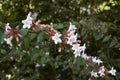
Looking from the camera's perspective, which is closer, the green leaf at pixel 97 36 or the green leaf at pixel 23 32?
the green leaf at pixel 23 32

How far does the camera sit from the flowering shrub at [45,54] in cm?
241

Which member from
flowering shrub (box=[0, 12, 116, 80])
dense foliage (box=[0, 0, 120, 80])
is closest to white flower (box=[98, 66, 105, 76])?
flowering shrub (box=[0, 12, 116, 80])

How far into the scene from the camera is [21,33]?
233cm

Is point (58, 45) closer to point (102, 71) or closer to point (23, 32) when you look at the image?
point (102, 71)

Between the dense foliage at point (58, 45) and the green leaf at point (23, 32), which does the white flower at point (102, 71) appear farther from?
the green leaf at point (23, 32)


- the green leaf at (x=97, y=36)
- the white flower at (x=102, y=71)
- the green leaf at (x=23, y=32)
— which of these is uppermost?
the green leaf at (x=23, y=32)

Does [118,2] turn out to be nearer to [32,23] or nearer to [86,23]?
[86,23]

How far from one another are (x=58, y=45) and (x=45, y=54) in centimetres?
29

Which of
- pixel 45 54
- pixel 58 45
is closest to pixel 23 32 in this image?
pixel 45 54

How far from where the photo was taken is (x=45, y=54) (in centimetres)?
305

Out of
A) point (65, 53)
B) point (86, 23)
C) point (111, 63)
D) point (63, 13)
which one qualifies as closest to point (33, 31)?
point (86, 23)

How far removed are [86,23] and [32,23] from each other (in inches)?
24.4

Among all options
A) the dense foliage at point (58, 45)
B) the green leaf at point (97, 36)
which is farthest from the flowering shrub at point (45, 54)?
the green leaf at point (97, 36)

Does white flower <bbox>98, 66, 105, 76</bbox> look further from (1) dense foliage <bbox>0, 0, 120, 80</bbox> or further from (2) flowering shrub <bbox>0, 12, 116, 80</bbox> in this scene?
(1) dense foliage <bbox>0, 0, 120, 80</bbox>
